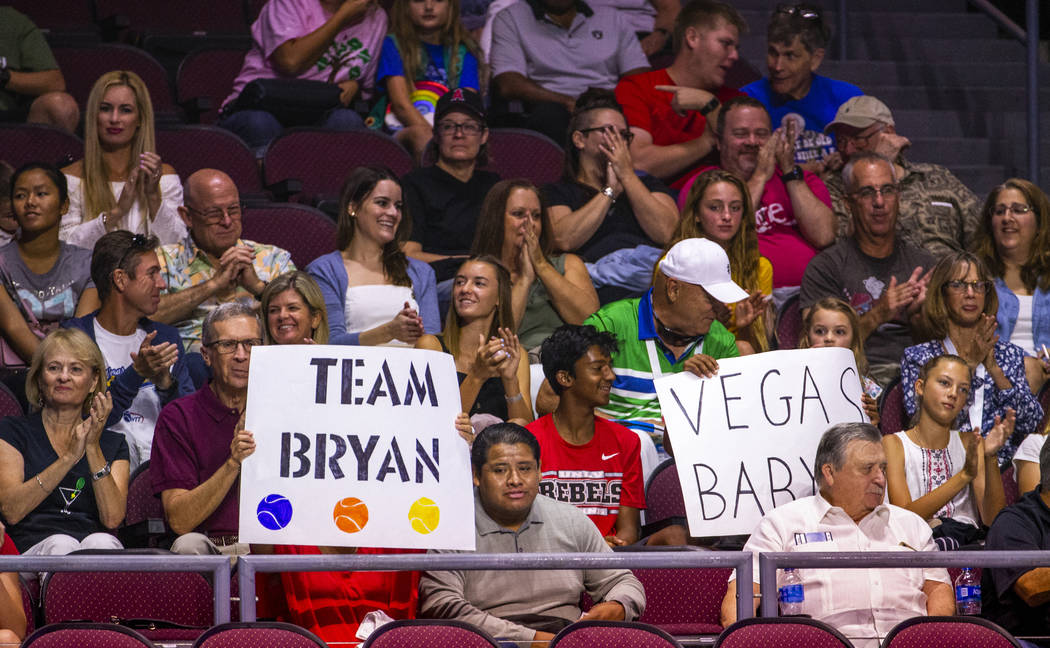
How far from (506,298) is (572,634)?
190cm

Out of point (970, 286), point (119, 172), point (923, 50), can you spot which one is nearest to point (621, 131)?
point (970, 286)

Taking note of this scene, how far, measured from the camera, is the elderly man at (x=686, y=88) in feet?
21.2

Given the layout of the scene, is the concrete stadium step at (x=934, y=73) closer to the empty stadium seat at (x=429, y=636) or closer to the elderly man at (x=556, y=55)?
the elderly man at (x=556, y=55)

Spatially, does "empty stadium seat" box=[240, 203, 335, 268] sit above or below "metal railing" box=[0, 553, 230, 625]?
above

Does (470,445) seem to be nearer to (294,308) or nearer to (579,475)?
(579,475)

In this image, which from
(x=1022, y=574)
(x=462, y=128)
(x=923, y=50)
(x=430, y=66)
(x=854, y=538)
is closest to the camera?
(x=1022, y=574)

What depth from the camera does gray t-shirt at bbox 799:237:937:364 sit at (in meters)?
5.61

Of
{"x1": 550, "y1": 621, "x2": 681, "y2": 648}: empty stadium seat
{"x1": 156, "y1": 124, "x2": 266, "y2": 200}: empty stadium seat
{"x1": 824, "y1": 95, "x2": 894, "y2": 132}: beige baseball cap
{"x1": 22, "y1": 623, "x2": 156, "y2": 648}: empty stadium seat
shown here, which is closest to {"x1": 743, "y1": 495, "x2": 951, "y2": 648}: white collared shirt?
{"x1": 550, "y1": 621, "x2": 681, "y2": 648}: empty stadium seat

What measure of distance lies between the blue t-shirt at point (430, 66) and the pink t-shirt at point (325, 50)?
4cm

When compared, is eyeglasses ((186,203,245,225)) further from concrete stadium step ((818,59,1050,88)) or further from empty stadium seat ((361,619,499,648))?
concrete stadium step ((818,59,1050,88))

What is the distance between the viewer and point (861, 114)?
20.6 ft

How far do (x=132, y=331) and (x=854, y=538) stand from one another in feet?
8.11

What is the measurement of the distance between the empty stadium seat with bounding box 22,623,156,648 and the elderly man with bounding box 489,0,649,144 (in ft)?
13.2

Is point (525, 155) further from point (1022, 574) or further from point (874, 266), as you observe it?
point (1022, 574)
